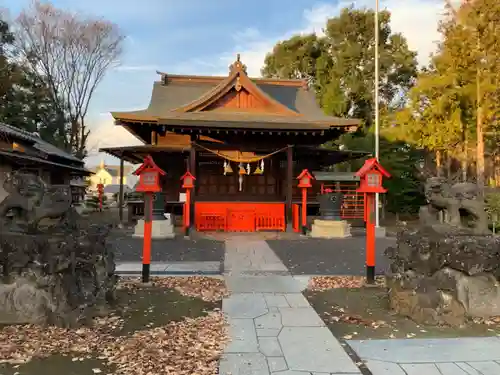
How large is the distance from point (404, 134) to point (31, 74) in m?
24.5

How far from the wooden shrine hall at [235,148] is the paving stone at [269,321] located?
8886mm

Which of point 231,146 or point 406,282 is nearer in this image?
point 406,282

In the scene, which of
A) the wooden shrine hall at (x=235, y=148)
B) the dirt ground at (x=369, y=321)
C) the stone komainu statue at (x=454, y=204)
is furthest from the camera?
the wooden shrine hall at (x=235, y=148)

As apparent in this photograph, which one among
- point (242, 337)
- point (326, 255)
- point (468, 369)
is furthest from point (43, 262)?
point (326, 255)

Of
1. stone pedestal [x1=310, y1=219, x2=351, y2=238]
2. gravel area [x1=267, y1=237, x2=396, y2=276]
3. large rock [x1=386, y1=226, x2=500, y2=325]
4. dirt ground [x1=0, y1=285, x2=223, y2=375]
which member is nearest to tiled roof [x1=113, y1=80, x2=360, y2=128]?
stone pedestal [x1=310, y1=219, x2=351, y2=238]

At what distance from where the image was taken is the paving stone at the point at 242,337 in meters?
3.87

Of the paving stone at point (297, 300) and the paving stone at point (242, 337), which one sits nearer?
the paving stone at point (242, 337)

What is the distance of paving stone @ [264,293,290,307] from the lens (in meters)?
5.46

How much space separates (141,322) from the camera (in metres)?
4.72

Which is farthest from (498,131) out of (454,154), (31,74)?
(31,74)

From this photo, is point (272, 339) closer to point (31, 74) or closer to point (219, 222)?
point (219, 222)

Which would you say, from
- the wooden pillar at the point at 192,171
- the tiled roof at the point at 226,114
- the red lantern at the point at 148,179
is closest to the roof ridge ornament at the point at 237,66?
the tiled roof at the point at 226,114

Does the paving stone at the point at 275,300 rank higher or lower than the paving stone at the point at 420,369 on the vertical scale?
higher

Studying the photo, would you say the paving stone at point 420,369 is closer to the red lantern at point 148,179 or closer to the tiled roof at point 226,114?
the red lantern at point 148,179
